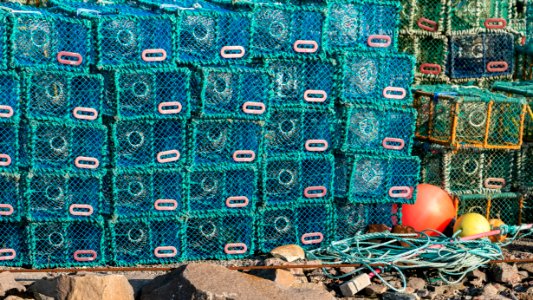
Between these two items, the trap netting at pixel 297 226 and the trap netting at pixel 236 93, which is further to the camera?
the trap netting at pixel 297 226

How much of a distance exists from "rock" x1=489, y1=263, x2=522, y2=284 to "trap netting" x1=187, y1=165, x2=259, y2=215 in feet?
7.78

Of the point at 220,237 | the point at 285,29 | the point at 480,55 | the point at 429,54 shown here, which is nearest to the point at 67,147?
the point at 220,237

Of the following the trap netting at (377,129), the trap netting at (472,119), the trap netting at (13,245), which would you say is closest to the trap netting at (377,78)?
the trap netting at (377,129)

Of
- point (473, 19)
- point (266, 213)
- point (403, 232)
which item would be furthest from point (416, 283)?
point (473, 19)

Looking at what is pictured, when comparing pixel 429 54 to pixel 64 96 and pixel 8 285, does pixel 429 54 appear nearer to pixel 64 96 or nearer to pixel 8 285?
pixel 64 96

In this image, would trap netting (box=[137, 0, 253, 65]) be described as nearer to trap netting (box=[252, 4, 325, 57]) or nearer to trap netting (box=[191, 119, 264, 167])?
trap netting (box=[252, 4, 325, 57])

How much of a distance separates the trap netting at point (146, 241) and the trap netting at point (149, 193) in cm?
8

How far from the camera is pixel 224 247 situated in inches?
403

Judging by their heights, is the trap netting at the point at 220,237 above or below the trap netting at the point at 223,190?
below

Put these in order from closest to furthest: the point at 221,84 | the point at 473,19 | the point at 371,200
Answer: the point at 221,84
the point at 371,200
the point at 473,19

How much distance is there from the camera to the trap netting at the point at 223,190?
393 inches

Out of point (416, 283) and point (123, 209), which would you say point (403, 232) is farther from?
point (123, 209)

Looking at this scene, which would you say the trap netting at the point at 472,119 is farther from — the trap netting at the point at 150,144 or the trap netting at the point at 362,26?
the trap netting at the point at 150,144

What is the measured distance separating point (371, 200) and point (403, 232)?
0.45 meters
